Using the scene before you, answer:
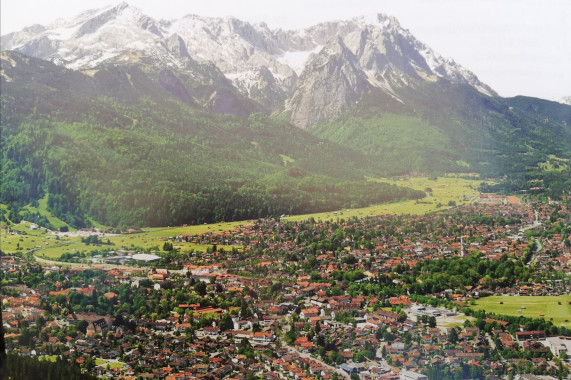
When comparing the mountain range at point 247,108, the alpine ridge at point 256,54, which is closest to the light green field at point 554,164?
the mountain range at point 247,108

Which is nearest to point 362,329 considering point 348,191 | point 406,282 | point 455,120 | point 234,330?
point 234,330

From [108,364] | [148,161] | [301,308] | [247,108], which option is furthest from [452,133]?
[108,364]

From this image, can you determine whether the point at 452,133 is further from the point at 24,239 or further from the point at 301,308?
the point at 301,308

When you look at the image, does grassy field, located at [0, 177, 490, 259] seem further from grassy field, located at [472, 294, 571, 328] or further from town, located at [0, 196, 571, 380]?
grassy field, located at [472, 294, 571, 328]

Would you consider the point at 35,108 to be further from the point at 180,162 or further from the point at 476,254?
the point at 476,254

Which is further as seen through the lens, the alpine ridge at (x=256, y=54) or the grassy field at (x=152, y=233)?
the alpine ridge at (x=256, y=54)

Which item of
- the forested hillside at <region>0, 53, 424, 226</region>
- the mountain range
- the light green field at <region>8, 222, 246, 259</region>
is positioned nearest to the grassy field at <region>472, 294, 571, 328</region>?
the light green field at <region>8, 222, 246, 259</region>

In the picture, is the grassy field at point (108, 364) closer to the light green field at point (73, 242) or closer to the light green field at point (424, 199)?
the light green field at point (73, 242)
